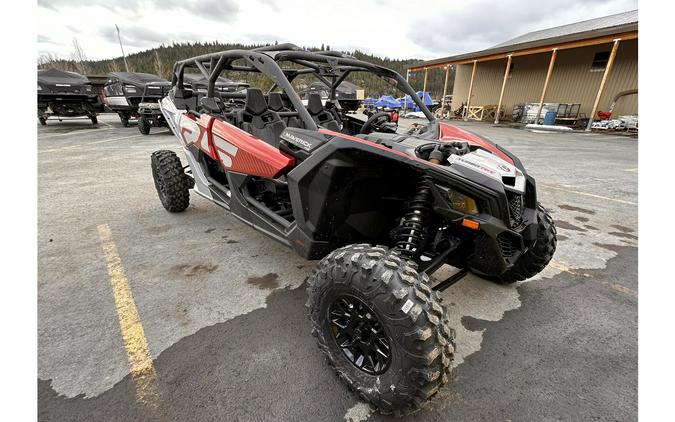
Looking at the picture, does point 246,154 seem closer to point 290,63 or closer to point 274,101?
point 290,63

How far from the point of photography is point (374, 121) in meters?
3.24

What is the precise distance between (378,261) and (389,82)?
2.48m

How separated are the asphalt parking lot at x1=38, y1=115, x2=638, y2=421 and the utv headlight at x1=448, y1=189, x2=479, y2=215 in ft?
3.16

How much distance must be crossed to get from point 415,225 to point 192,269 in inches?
84.0

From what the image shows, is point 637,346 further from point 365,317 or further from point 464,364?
point 365,317

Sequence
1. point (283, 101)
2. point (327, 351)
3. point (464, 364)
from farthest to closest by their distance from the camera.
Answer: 1. point (283, 101)
2. point (464, 364)
3. point (327, 351)

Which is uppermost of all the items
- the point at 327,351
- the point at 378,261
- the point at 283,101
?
the point at 283,101

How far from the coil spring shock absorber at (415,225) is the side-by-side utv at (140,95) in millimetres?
A: 11524

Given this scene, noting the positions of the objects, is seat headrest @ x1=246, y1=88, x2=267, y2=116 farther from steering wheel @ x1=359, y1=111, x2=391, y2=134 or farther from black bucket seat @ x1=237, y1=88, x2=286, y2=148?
steering wheel @ x1=359, y1=111, x2=391, y2=134

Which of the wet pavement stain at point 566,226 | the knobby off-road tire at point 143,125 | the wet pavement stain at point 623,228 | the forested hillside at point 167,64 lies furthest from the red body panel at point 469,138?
the forested hillside at point 167,64

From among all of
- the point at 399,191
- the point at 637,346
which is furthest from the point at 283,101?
the point at 637,346

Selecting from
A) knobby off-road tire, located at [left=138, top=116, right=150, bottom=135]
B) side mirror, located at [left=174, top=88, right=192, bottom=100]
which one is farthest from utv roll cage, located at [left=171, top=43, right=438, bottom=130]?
knobby off-road tire, located at [left=138, top=116, right=150, bottom=135]

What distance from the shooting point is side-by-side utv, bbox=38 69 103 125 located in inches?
473

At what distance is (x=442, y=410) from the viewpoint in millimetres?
1688
